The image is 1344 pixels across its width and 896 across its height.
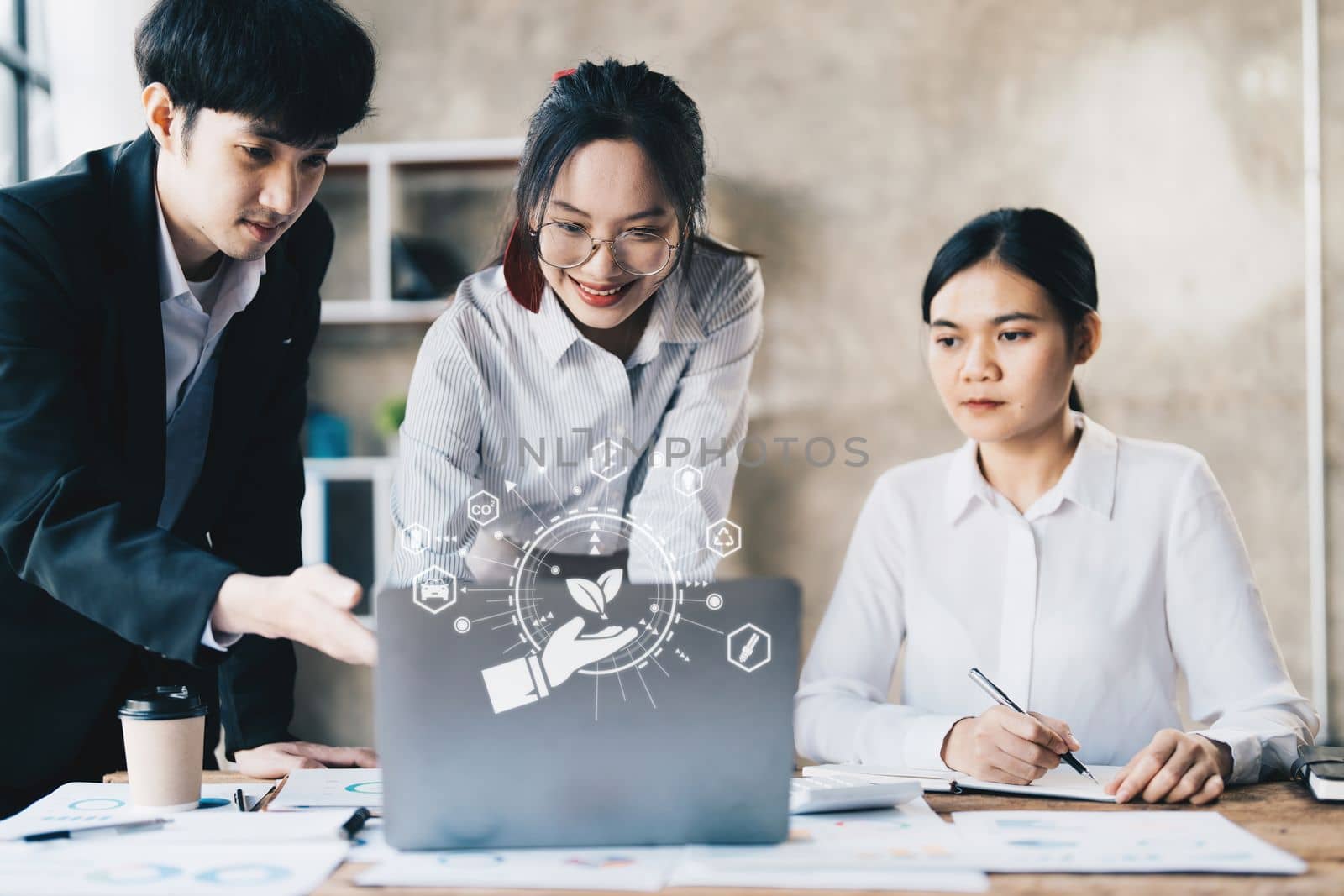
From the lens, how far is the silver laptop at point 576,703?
866 mm

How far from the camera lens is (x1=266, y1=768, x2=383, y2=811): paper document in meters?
1.10

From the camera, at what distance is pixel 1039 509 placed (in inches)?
64.0

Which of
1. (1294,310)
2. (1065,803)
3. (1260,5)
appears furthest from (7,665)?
(1260,5)

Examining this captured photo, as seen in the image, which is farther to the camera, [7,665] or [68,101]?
[68,101]

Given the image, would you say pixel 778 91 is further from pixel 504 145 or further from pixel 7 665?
pixel 7 665

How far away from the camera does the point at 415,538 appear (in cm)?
149

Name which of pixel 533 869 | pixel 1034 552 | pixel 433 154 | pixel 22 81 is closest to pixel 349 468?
pixel 433 154

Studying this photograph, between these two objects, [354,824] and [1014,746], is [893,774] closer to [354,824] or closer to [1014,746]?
[1014,746]

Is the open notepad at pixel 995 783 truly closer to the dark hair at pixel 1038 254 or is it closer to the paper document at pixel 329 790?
the paper document at pixel 329 790

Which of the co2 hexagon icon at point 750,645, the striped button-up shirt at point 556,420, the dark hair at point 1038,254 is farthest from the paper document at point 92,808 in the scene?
the dark hair at point 1038,254

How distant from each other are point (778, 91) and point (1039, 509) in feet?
7.31

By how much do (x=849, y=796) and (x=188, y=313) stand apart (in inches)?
39.7

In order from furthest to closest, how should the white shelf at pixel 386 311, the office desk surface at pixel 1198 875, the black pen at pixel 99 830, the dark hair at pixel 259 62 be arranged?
the white shelf at pixel 386 311, the dark hair at pixel 259 62, the black pen at pixel 99 830, the office desk surface at pixel 1198 875

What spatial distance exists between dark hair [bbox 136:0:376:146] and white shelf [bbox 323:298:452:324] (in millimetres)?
1988
